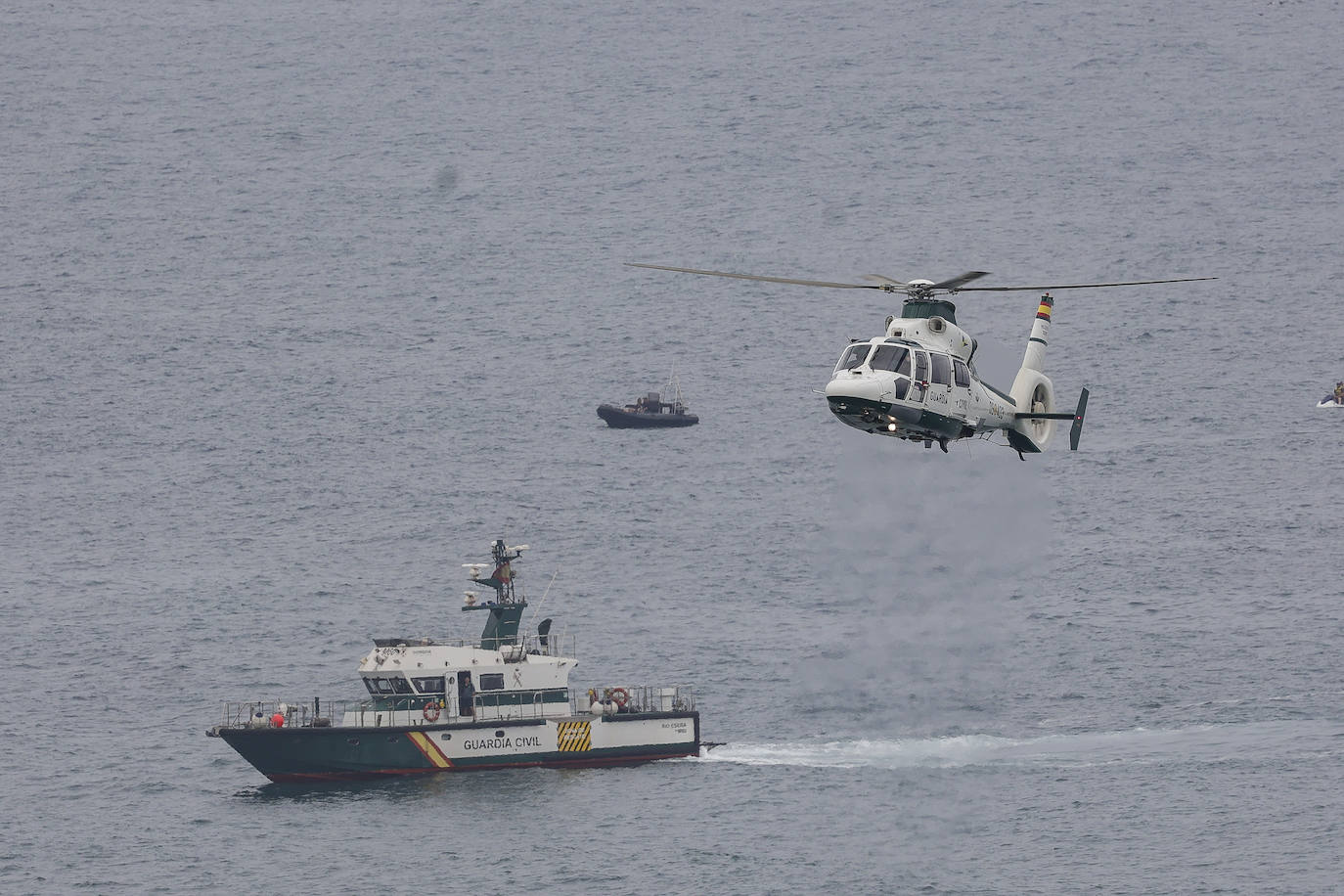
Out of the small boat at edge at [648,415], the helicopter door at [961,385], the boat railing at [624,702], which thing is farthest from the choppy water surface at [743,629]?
the helicopter door at [961,385]

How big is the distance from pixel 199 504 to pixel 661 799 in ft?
274

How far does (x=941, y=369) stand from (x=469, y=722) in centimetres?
4581

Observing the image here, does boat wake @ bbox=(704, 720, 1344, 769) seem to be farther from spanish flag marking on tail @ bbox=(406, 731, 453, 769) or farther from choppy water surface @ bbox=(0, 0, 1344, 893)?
spanish flag marking on tail @ bbox=(406, 731, 453, 769)

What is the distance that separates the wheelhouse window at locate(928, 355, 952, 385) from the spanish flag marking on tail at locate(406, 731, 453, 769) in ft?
152

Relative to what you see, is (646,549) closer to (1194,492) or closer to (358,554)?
(358,554)

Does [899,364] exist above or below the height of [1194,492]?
below

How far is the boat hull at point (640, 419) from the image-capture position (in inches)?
7367

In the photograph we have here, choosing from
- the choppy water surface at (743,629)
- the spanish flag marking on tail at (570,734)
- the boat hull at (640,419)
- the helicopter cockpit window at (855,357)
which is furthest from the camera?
the boat hull at (640,419)

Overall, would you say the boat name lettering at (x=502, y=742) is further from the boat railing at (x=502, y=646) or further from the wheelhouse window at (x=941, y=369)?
the wheelhouse window at (x=941, y=369)

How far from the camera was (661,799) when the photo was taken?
96.7 metres

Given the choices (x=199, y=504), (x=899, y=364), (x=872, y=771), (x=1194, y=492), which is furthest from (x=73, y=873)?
(x=1194, y=492)

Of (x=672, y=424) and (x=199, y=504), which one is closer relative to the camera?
(x=199, y=504)

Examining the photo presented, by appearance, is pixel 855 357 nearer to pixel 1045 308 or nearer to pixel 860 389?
pixel 860 389

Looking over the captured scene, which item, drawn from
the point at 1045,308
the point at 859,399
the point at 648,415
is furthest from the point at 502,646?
the point at 648,415
